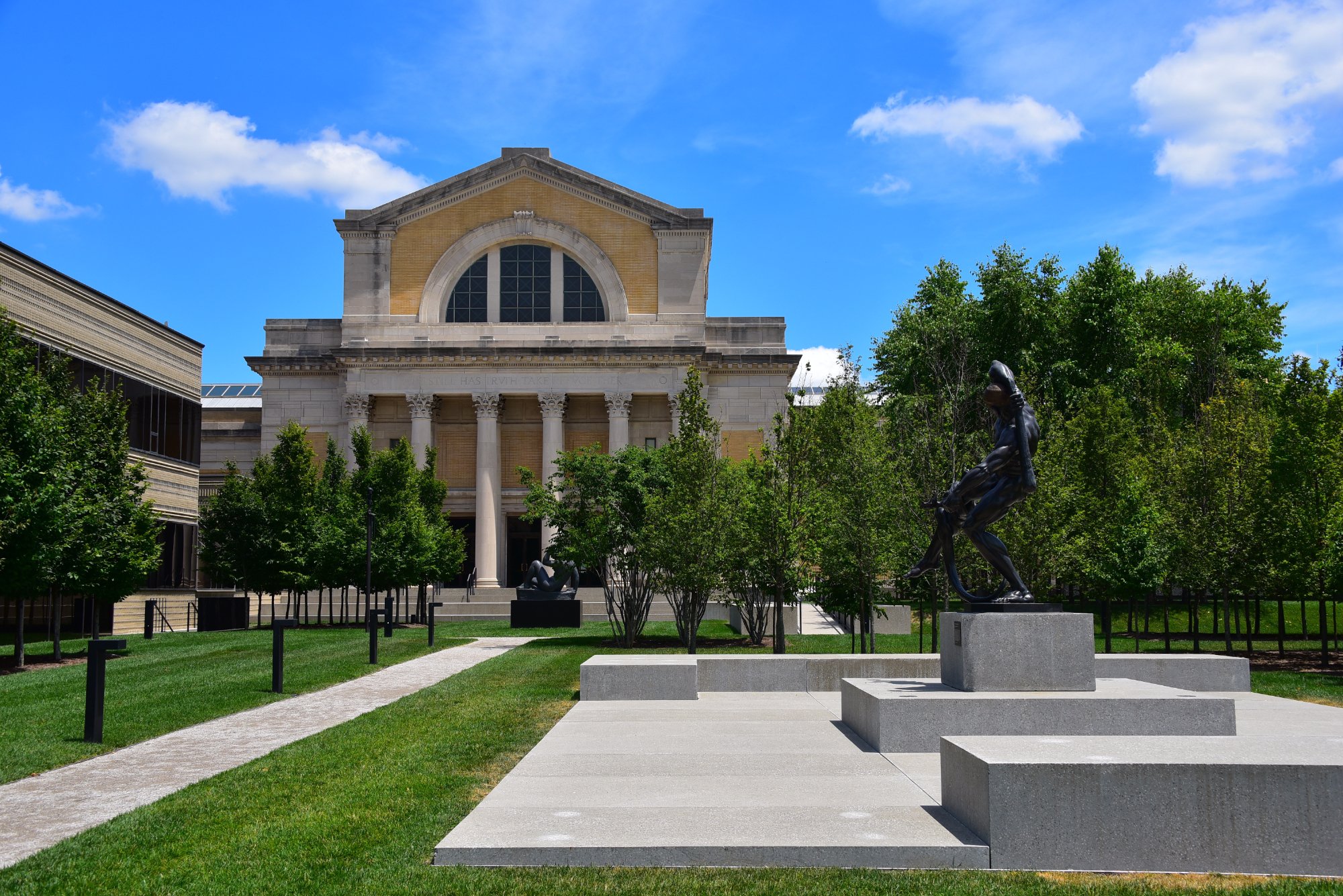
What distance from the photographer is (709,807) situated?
330 inches

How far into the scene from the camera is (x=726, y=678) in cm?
1841

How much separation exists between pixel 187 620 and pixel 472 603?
12389 millimetres

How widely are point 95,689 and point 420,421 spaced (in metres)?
46.5

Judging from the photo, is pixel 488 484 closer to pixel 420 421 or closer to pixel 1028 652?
pixel 420 421

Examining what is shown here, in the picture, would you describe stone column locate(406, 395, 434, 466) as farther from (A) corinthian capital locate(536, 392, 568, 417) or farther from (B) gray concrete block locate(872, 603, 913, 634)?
(B) gray concrete block locate(872, 603, 913, 634)

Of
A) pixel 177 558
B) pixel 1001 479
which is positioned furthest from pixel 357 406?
pixel 1001 479

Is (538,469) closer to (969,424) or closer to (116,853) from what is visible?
(969,424)

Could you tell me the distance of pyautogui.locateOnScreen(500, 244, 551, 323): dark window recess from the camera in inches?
2437

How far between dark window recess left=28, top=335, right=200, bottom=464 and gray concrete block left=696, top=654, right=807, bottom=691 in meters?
26.1

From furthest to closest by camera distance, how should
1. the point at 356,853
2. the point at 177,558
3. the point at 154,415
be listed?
A: 1. the point at 177,558
2. the point at 154,415
3. the point at 356,853

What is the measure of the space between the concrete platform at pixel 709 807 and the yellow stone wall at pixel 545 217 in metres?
50.4

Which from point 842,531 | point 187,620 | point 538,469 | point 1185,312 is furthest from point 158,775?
point 1185,312

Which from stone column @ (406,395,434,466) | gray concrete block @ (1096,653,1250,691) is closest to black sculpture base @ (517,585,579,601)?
stone column @ (406,395,434,466)

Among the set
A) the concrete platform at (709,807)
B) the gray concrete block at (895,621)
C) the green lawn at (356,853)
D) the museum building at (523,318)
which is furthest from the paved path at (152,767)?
the museum building at (523,318)
